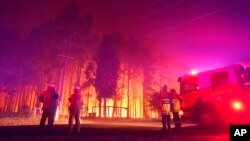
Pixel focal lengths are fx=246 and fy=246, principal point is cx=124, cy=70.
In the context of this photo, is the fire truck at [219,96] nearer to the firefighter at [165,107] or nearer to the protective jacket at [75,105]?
the firefighter at [165,107]

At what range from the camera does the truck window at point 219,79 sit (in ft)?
40.6

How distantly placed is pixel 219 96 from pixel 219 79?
103 centimetres

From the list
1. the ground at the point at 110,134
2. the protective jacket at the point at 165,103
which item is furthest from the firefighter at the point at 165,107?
the ground at the point at 110,134

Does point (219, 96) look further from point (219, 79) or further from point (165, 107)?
point (165, 107)

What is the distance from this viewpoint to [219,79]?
503 inches

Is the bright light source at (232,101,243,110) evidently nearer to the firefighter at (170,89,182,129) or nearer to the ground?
the ground

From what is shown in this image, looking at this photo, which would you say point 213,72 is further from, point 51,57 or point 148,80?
point 148,80

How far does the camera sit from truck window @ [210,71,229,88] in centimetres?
1237

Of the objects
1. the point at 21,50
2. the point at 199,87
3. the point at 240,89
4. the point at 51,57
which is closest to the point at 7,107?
the point at 21,50

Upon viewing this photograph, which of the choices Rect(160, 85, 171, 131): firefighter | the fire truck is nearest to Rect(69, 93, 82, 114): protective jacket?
Rect(160, 85, 171, 131): firefighter

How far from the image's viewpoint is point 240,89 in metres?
11.2

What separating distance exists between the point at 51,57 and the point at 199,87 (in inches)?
842

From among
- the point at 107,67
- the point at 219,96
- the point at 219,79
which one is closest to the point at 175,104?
the point at 219,96

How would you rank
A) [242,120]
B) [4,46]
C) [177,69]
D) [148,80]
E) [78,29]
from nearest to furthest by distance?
1. [242,120]
2. [78,29]
3. [4,46]
4. [148,80]
5. [177,69]
